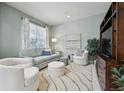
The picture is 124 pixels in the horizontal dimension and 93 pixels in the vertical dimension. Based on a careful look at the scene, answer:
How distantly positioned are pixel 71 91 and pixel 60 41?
17.3 feet

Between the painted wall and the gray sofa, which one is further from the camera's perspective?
the gray sofa

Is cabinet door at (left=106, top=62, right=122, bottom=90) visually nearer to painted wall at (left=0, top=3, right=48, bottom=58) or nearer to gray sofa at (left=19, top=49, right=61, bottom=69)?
gray sofa at (left=19, top=49, right=61, bottom=69)

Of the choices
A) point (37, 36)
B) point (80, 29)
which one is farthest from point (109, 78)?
point (80, 29)

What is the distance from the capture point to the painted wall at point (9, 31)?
Result: 3920 mm

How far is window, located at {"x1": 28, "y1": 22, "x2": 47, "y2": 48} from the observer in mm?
5774

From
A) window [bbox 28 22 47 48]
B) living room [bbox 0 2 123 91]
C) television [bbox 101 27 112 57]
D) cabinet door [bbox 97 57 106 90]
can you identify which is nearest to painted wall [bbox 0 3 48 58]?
living room [bbox 0 2 123 91]

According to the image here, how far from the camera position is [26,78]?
2.13 meters

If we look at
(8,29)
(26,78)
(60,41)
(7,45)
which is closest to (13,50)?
(7,45)

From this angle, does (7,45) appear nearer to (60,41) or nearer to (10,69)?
(10,69)

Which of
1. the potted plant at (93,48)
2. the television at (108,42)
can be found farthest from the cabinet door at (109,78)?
the potted plant at (93,48)

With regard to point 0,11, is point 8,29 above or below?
below

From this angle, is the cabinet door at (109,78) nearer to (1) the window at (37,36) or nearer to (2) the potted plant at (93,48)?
(2) the potted plant at (93,48)

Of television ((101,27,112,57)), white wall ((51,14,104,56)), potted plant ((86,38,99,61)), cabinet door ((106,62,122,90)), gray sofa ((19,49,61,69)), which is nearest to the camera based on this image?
cabinet door ((106,62,122,90))

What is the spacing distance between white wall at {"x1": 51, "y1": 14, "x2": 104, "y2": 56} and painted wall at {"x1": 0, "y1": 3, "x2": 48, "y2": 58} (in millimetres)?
3147
